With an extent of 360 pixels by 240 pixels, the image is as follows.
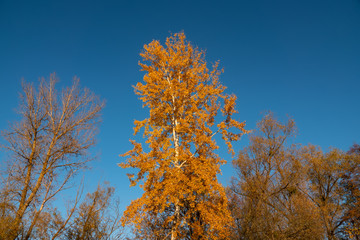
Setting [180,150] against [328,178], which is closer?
[180,150]

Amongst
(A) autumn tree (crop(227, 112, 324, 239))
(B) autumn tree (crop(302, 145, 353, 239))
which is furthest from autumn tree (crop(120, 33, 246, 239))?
(B) autumn tree (crop(302, 145, 353, 239))

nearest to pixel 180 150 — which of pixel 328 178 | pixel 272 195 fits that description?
pixel 272 195

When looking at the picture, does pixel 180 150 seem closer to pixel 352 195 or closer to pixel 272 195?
pixel 272 195

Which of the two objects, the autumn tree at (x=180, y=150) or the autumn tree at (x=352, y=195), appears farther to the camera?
the autumn tree at (x=352, y=195)

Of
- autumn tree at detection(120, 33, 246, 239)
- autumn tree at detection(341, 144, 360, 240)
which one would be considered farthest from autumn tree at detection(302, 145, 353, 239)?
autumn tree at detection(120, 33, 246, 239)

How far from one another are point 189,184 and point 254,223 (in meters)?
7.46

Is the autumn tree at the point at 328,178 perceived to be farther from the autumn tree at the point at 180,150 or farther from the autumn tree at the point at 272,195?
the autumn tree at the point at 180,150

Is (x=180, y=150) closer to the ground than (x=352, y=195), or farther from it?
closer to the ground

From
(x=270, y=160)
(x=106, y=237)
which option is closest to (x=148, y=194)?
(x=106, y=237)

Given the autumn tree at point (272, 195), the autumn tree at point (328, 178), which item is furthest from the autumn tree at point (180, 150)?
the autumn tree at point (328, 178)

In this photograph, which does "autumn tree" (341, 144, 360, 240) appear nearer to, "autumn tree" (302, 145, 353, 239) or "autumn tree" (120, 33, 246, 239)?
"autumn tree" (302, 145, 353, 239)

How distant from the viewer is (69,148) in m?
10.2

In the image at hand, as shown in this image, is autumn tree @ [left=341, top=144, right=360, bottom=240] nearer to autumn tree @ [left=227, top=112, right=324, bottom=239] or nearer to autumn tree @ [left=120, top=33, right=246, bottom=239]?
autumn tree @ [left=227, top=112, right=324, bottom=239]

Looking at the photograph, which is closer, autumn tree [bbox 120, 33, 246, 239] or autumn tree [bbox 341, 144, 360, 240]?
autumn tree [bbox 120, 33, 246, 239]
